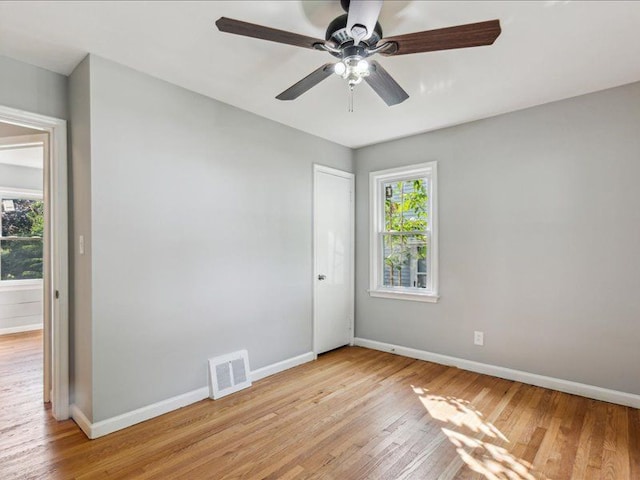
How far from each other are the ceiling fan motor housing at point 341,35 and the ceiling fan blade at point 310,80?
0.16 m

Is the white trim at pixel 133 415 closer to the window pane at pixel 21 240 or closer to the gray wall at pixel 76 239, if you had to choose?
the gray wall at pixel 76 239

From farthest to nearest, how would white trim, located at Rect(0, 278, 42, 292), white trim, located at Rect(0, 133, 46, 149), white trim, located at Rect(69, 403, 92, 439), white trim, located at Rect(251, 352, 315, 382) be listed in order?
white trim, located at Rect(0, 278, 42, 292), white trim, located at Rect(251, 352, 315, 382), white trim, located at Rect(0, 133, 46, 149), white trim, located at Rect(69, 403, 92, 439)

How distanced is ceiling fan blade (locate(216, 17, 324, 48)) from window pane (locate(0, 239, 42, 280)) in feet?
18.8

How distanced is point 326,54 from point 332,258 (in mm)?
2428

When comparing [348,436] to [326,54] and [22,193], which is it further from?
[22,193]

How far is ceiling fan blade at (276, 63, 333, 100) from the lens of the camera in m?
2.05

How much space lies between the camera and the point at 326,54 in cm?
237

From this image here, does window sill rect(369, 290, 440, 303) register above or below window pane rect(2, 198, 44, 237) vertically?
below

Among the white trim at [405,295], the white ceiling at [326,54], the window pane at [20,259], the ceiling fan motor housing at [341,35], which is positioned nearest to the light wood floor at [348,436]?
the white trim at [405,295]

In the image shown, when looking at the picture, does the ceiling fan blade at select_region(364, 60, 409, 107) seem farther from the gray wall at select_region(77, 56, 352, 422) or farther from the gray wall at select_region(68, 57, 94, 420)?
the gray wall at select_region(68, 57, 94, 420)

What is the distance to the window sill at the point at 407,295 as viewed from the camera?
12.7 ft

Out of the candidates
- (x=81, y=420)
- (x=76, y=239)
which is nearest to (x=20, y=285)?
(x=76, y=239)

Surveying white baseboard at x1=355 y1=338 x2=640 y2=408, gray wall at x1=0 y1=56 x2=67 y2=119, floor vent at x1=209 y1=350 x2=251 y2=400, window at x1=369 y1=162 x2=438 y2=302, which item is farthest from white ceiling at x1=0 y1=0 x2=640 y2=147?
white baseboard at x1=355 y1=338 x2=640 y2=408

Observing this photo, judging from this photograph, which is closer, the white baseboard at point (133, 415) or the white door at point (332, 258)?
the white baseboard at point (133, 415)
